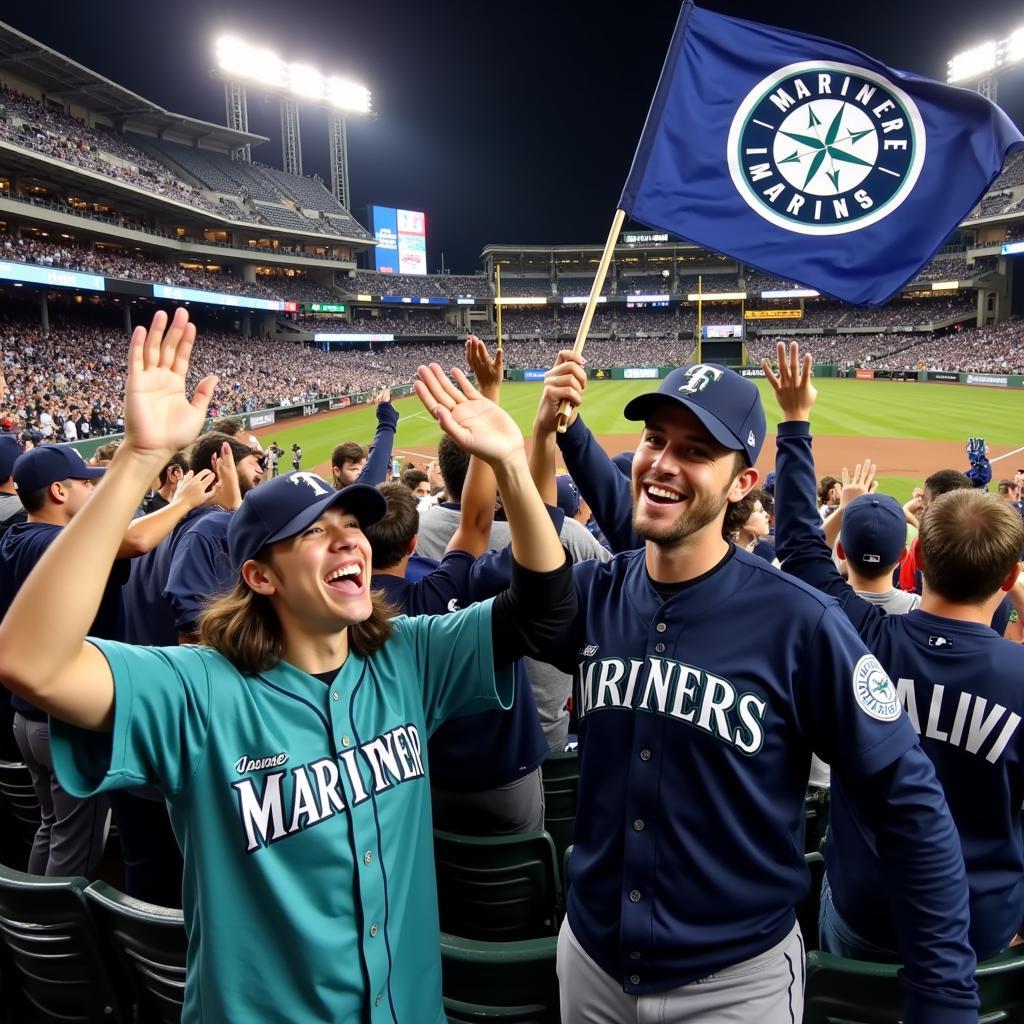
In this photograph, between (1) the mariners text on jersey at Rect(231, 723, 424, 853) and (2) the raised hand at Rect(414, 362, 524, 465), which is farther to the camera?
(2) the raised hand at Rect(414, 362, 524, 465)

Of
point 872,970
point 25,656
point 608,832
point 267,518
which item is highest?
point 267,518

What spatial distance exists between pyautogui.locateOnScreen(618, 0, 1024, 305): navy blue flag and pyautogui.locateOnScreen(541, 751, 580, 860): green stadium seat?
290cm

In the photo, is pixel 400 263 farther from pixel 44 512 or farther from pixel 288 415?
pixel 44 512

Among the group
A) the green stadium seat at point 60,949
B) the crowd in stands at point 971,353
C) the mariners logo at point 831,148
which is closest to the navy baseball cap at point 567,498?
the mariners logo at point 831,148

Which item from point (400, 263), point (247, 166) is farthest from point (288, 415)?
point (400, 263)

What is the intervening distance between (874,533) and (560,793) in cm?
225

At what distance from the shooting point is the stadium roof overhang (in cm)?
3884

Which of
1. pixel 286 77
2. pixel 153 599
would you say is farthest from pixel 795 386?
pixel 286 77

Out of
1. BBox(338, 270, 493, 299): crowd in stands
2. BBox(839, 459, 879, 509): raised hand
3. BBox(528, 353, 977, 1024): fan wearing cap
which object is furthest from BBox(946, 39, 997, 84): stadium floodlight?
BBox(528, 353, 977, 1024): fan wearing cap

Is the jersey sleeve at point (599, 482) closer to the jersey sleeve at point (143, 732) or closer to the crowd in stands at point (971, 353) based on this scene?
the jersey sleeve at point (143, 732)

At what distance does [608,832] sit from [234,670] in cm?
120

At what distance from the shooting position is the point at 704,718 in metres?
2.03

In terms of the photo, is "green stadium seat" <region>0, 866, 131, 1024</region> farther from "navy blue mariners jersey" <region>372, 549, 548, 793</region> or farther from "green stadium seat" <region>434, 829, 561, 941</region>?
"navy blue mariners jersey" <region>372, 549, 548, 793</region>

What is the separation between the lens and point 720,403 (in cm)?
222
